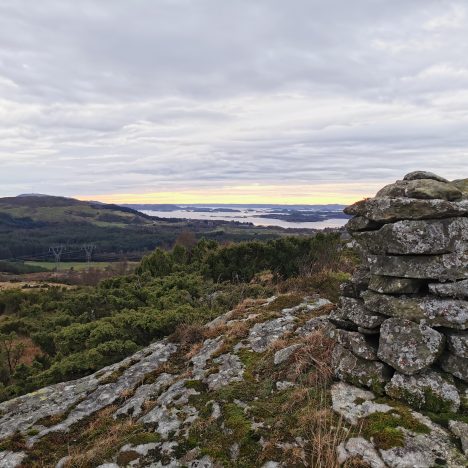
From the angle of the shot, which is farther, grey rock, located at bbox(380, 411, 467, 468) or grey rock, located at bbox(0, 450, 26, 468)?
grey rock, located at bbox(0, 450, 26, 468)

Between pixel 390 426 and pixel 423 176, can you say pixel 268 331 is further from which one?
pixel 423 176

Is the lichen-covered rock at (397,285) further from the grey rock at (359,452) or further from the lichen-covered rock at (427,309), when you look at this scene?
the grey rock at (359,452)

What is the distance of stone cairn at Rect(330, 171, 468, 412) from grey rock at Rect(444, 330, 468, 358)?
0.6 inches

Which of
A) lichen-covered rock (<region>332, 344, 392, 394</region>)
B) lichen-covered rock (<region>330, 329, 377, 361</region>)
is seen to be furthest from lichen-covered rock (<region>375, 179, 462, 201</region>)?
lichen-covered rock (<region>332, 344, 392, 394</region>)

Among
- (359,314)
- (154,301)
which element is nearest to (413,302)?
(359,314)

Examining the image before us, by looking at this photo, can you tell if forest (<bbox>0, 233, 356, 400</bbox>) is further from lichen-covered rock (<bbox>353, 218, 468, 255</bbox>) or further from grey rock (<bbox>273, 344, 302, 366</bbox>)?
lichen-covered rock (<bbox>353, 218, 468, 255</bbox>)

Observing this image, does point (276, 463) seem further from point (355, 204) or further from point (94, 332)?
point (94, 332)

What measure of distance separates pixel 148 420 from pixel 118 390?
2.51m

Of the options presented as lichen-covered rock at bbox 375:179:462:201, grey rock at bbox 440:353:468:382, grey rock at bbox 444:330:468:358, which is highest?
lichen-covered rock at bbox 375:179:462:201

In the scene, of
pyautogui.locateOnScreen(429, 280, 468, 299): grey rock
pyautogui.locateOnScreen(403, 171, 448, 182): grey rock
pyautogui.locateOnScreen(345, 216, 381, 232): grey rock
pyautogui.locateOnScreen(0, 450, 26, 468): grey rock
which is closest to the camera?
pyautogui.locateOnScreen(429, 280, 468, 299): grey rock

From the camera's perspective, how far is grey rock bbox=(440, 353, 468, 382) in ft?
22.2

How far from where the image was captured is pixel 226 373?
9.46 meters

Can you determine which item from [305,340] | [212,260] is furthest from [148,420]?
[212,260]

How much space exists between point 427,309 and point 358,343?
143cm
